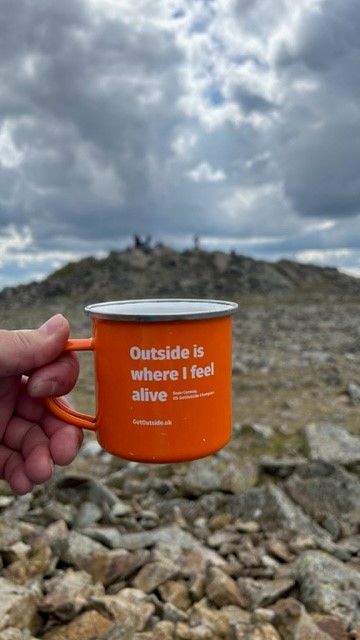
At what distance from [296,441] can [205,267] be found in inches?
1367

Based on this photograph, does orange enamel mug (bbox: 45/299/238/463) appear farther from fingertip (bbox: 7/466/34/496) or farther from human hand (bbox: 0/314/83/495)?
fingertip (bbox: 7/466/34/496)

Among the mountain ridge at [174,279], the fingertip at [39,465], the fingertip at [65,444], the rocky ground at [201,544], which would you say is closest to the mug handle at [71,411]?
the fingertip at [65,444]

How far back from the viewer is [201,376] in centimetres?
234

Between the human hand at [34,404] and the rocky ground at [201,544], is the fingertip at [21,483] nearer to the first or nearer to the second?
the human hand at [34,404]

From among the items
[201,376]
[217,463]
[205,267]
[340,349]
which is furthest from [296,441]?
[205,267]

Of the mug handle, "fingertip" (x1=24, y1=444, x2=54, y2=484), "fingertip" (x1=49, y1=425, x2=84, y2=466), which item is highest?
the mug handle

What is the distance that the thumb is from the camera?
2580 millimetres

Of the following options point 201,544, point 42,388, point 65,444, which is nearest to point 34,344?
point 42,388

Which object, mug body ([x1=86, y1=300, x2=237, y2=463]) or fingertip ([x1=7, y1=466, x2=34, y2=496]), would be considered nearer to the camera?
mug body ([x1=86, y1=300, x2=237, y2=463])

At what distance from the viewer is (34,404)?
308 cm

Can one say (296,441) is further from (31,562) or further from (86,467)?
(31,562)

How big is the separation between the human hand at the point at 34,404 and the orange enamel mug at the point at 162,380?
0.80 feet

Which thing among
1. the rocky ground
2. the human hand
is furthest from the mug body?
the rocky ground

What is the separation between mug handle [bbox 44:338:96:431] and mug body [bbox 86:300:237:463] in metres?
0.13
